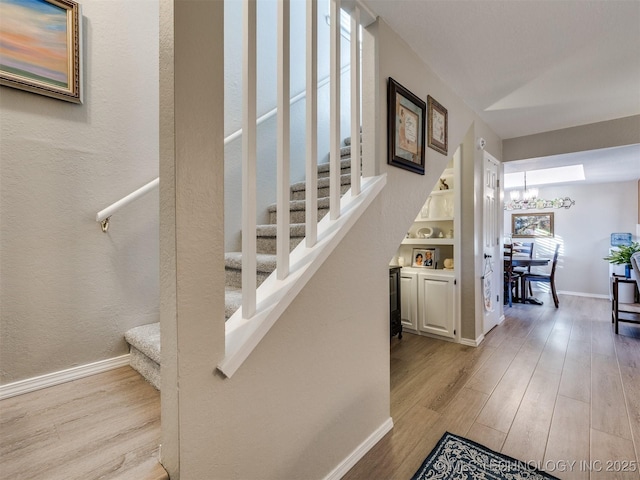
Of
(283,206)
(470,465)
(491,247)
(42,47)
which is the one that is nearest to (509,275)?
(491,247)

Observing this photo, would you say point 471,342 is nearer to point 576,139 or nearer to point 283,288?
point 576,139

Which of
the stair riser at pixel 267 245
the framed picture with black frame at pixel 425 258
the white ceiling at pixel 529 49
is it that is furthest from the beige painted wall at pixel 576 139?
the stair riser at pixel 267 245

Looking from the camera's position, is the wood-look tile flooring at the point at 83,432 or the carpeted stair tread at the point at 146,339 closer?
the wood-look tile flooring at the point at 83,432

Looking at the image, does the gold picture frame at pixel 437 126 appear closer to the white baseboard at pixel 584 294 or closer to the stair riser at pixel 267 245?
the stair riser at pixel 267 245

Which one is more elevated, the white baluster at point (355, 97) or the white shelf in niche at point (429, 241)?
the white baluster at point (355, 97)

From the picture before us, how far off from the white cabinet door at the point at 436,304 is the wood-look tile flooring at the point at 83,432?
2.72m

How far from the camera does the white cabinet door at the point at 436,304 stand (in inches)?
122

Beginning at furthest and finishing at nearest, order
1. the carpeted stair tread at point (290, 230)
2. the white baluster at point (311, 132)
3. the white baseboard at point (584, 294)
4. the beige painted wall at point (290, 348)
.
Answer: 1. the white baseboard at point (584, 294)
2. the carpeted stair tread at point (290, 230)
3. the white baluster at point (311, 132)
4. the beige painted wall at point (290, 348)

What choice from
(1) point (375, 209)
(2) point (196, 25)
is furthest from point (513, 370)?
(2) point (196, 25)

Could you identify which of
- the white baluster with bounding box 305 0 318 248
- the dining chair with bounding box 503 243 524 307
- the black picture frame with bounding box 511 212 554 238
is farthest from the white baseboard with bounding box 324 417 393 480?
the black picture frame with bounding box 511 212 554 238

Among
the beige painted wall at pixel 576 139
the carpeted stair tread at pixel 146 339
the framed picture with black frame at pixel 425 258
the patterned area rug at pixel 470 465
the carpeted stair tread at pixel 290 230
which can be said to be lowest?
the patterned area rug at pixel 470 465

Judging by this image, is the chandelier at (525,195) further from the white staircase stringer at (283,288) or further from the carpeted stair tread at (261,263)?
the carpeted stair tread at (261,263)

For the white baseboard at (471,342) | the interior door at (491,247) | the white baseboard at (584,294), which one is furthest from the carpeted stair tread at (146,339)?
the white baseboard at (584,294)

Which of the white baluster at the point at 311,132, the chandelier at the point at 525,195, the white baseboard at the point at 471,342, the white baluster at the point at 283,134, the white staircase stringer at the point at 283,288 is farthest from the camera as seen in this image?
the chandelier at the point at 525,195
